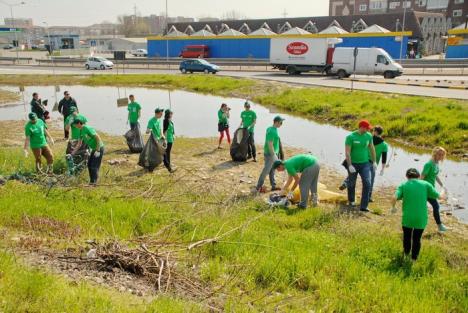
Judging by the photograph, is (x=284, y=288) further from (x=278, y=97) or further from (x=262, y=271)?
(x=278, y=97)

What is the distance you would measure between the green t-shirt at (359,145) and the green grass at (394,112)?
23.0 ft

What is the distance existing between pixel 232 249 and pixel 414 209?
2.65m

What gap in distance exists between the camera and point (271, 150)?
926 cm

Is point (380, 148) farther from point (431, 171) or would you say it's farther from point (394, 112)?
point (394, 112)

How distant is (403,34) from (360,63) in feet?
56.2

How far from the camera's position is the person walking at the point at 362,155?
825 cm

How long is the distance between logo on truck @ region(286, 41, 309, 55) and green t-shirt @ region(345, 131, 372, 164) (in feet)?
96.7

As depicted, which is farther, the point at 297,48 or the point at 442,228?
the point at 297,48

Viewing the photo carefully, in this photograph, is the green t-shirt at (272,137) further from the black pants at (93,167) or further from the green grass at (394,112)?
the green grass at (394,112)

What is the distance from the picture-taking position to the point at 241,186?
10070 millimetres

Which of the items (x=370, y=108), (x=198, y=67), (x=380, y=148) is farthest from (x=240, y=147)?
(x=198, y=67)

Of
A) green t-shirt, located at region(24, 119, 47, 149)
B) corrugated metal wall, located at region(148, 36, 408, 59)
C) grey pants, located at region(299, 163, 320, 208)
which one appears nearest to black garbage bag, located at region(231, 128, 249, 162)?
grey pants, located at region(299, 163, 320, 208)

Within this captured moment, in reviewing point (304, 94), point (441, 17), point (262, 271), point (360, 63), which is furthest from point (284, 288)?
point (441, 17)

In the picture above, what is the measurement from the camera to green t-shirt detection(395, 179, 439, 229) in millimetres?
6098
